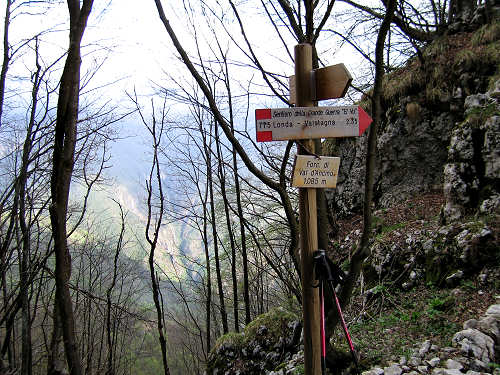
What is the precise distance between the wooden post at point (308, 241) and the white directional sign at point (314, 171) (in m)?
0.08

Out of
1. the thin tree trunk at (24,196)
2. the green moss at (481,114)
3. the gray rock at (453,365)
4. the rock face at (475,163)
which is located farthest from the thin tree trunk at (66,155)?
the green moss at (481,114)

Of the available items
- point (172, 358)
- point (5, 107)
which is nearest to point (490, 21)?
point (5, 107)

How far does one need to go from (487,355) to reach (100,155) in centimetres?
886

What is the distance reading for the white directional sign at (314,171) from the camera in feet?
5.85

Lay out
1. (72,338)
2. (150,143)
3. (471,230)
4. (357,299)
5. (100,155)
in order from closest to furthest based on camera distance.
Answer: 1. (72,338)
2. (471,230)
3. (357,299)
4. (100,155)
5. (150,143)

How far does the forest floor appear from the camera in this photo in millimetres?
2826

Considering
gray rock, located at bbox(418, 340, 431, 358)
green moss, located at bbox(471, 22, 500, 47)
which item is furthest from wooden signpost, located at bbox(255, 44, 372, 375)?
green moss, located at bbox(471, 22, 500, 47)

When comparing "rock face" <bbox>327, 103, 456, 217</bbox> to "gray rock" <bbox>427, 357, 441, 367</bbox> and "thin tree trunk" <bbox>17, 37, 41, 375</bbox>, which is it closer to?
"gray rock" <bbox>427, 357, 441, 367</bbox>

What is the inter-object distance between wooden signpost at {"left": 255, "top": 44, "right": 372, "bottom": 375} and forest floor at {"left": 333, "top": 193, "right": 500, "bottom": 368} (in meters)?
1.28

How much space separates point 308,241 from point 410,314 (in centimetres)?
229

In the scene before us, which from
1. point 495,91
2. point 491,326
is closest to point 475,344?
point 491,326

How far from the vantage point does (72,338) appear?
10.4 feet

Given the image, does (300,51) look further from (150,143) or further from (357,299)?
(150,143)

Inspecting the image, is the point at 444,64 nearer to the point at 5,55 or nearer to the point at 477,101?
the point at 477,101
